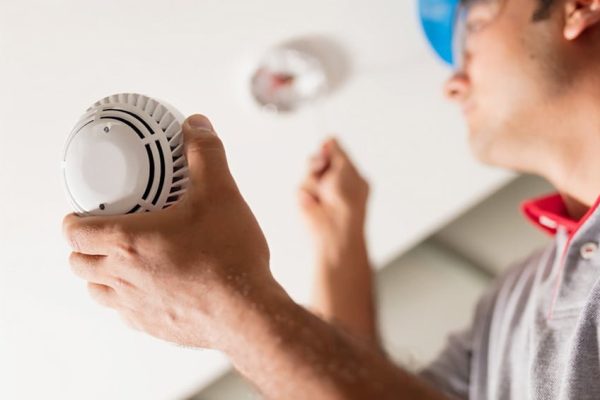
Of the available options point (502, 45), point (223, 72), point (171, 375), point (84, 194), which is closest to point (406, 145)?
point (502, 45)

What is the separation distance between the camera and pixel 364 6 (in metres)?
0.79

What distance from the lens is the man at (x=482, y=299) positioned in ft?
1.35

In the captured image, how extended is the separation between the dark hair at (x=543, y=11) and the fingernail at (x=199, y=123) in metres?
0.45

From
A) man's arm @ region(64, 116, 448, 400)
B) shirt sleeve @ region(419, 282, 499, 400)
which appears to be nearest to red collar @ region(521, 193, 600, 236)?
shirt sleeve @ region(419, 282, 499, 400)

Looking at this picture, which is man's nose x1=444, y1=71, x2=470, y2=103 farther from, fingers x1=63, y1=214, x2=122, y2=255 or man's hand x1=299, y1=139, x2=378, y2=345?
fingers x1=63, y1=214, x2=122, y2=255

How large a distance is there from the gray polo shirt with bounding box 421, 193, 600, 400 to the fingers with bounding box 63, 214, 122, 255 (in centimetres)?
40

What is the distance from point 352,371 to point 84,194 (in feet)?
0.65

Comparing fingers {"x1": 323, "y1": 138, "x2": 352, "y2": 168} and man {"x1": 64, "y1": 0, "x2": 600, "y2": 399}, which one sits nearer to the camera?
man {"x1": 64, "y1": 0, "x2": 600, "y2": 399}

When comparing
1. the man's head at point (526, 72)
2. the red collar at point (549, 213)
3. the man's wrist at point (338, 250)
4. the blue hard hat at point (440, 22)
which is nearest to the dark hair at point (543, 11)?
the man's head at point (526, 72)

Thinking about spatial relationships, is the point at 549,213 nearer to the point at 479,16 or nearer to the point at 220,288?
the point at 479,16

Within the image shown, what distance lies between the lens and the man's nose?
2.65 ft

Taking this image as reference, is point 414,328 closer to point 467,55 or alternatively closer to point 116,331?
point 467,55

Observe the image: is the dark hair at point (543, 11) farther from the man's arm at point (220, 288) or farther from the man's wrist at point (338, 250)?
the man's arm at point (220, 288)

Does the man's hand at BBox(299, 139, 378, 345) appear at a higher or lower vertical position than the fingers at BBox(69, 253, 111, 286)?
lower
